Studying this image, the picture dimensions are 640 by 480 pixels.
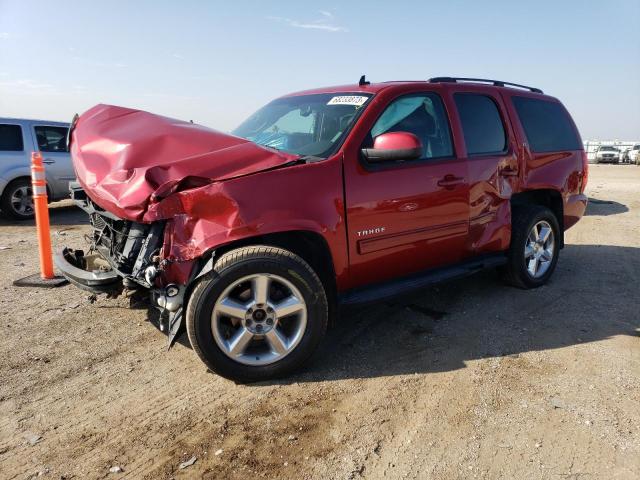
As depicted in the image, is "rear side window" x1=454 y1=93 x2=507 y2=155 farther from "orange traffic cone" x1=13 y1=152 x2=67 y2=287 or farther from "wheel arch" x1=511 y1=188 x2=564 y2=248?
"orange traffic cone" x1=13 y1=152 x2=67 y2=287

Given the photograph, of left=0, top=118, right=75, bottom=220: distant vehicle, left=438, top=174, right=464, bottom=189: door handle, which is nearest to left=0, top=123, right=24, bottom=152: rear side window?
left=0, top=118, right=75, bottom=220: distant vehicle

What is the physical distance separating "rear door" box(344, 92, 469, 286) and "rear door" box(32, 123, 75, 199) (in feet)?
25.0

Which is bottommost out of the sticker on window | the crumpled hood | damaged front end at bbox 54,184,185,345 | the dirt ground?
the dirt ground

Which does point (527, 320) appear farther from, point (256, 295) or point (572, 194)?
point (256, 295)

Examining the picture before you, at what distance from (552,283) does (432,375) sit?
268 centimetres

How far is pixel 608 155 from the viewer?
37.8 metres

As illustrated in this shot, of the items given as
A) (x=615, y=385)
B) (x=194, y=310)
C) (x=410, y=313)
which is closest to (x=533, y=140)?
(x=410, y=313)

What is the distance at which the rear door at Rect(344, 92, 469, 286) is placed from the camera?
136 inches

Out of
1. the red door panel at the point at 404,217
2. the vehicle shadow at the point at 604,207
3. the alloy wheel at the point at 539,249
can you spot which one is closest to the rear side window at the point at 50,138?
the red door panel at the point at 404,217

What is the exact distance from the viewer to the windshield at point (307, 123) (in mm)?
3594

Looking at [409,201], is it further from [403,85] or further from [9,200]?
[9,200]

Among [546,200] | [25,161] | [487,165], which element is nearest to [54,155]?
[25,161]

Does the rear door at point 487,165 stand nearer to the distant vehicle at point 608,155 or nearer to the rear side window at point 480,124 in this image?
the rear side window at point 480,124

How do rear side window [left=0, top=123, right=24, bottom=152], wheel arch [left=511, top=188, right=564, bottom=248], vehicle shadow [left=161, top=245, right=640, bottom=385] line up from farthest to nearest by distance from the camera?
rear side window [left=0, top=123, right=24, bottom=152] → wheel arch [left=511, top=188, right=564, bottom=248] → vehicle shadow [left=161, top=245, right=640, bottom=385]
